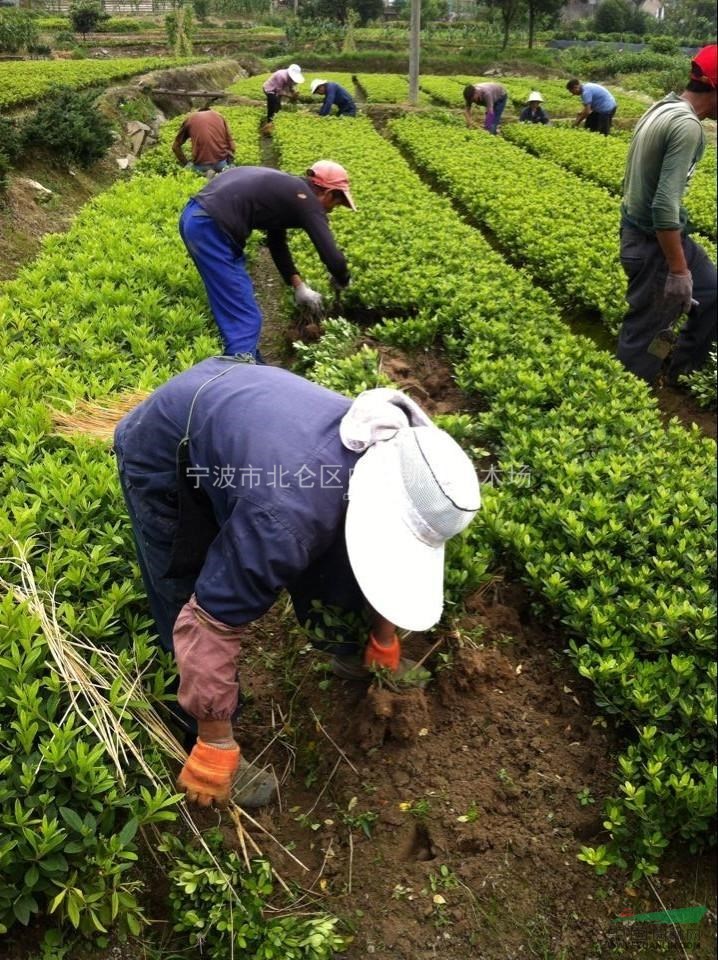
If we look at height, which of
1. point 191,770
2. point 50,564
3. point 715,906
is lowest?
point 715,906

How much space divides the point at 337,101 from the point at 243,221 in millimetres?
16875

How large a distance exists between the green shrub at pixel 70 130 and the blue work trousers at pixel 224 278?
830cm

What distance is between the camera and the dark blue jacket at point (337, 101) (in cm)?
1900

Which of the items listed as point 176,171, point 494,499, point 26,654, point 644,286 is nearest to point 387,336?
point 644,286

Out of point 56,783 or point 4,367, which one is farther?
point 4,367

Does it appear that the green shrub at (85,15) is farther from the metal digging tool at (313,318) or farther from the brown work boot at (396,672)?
the brown work boot at (396,672)

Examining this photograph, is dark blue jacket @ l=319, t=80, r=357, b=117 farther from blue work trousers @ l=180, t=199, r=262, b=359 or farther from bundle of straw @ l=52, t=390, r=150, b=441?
bundle of straw @ l=52, t=390, r=150, b=441

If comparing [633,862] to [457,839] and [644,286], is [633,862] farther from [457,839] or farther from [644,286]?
[644,286]

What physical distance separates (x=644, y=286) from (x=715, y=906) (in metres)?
3.93

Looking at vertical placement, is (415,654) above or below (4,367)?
below

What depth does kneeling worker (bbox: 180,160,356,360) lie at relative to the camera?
4863 millimetres

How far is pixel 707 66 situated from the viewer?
428 cm

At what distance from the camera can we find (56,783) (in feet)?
6.86

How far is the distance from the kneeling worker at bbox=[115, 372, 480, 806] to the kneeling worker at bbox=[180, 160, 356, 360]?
2658mm
